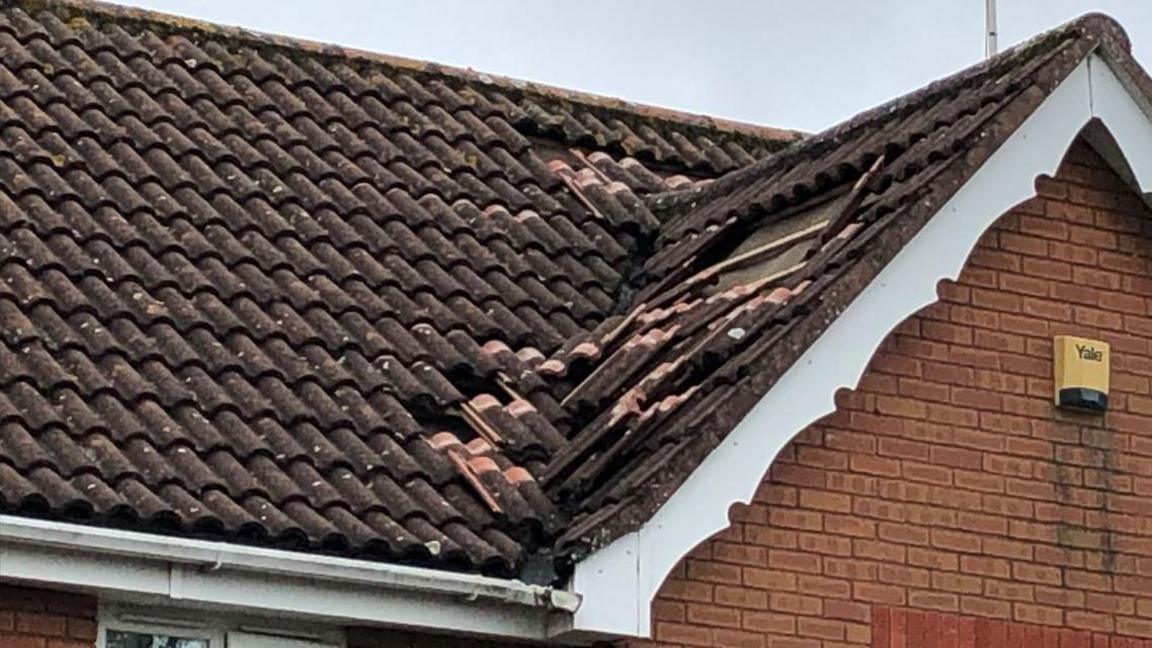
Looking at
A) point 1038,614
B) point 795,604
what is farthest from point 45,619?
point 1038,614

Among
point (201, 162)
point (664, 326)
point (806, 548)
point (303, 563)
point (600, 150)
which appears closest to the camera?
point (303, 563)

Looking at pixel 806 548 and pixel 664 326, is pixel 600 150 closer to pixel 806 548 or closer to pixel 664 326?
pixel 664 326

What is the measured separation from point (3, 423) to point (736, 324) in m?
2.85

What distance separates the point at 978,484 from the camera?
1112 cm

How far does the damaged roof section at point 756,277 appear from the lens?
10.4 metres

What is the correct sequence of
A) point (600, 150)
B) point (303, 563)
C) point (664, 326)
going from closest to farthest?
point (303, 563) → point (664, 326) → point (600, 150)

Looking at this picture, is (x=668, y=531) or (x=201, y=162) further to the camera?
(x=201, y=162)

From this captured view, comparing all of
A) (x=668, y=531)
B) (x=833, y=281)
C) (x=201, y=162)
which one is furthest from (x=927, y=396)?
(x=201, y=162)

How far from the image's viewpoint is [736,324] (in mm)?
11000

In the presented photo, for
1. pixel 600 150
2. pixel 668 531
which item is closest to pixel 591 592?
pixel 668 531

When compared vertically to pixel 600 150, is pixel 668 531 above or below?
below

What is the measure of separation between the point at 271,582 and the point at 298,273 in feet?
7.72

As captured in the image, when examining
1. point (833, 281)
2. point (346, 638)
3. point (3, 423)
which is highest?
point (833, 281)

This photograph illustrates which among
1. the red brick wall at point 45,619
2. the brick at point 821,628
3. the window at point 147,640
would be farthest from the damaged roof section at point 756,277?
the red brick wall at point 45,619
